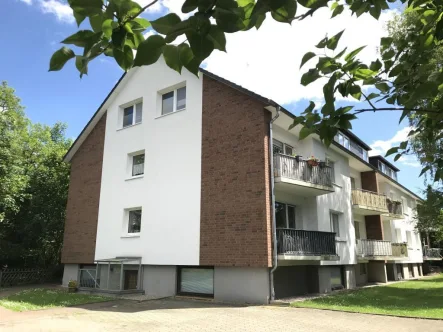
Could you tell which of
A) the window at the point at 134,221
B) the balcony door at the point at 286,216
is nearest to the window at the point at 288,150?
the balcony door at the point at 286,216

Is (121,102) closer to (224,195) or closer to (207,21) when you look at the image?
(224,195)

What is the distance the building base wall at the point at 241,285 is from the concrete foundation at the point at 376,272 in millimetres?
15042

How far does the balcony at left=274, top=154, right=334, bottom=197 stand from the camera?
14.7 metres

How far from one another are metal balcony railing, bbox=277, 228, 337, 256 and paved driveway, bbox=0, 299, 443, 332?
2510 mm

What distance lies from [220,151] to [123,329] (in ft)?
26.0

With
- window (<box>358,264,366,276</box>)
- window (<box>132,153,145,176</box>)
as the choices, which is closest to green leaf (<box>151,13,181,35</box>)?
window (<box>132,153,145,176</box>)

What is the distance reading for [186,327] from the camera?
9.63m

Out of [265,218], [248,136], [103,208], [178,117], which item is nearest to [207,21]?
[265,218]

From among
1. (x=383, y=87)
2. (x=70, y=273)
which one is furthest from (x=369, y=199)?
(x=383, y=87)

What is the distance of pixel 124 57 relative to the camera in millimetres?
1642

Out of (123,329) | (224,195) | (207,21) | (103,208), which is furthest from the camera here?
(103,208)

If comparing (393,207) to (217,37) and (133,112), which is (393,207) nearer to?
(133,112)

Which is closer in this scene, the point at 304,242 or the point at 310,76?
the point at 310,76

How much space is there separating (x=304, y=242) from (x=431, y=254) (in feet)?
96.6
